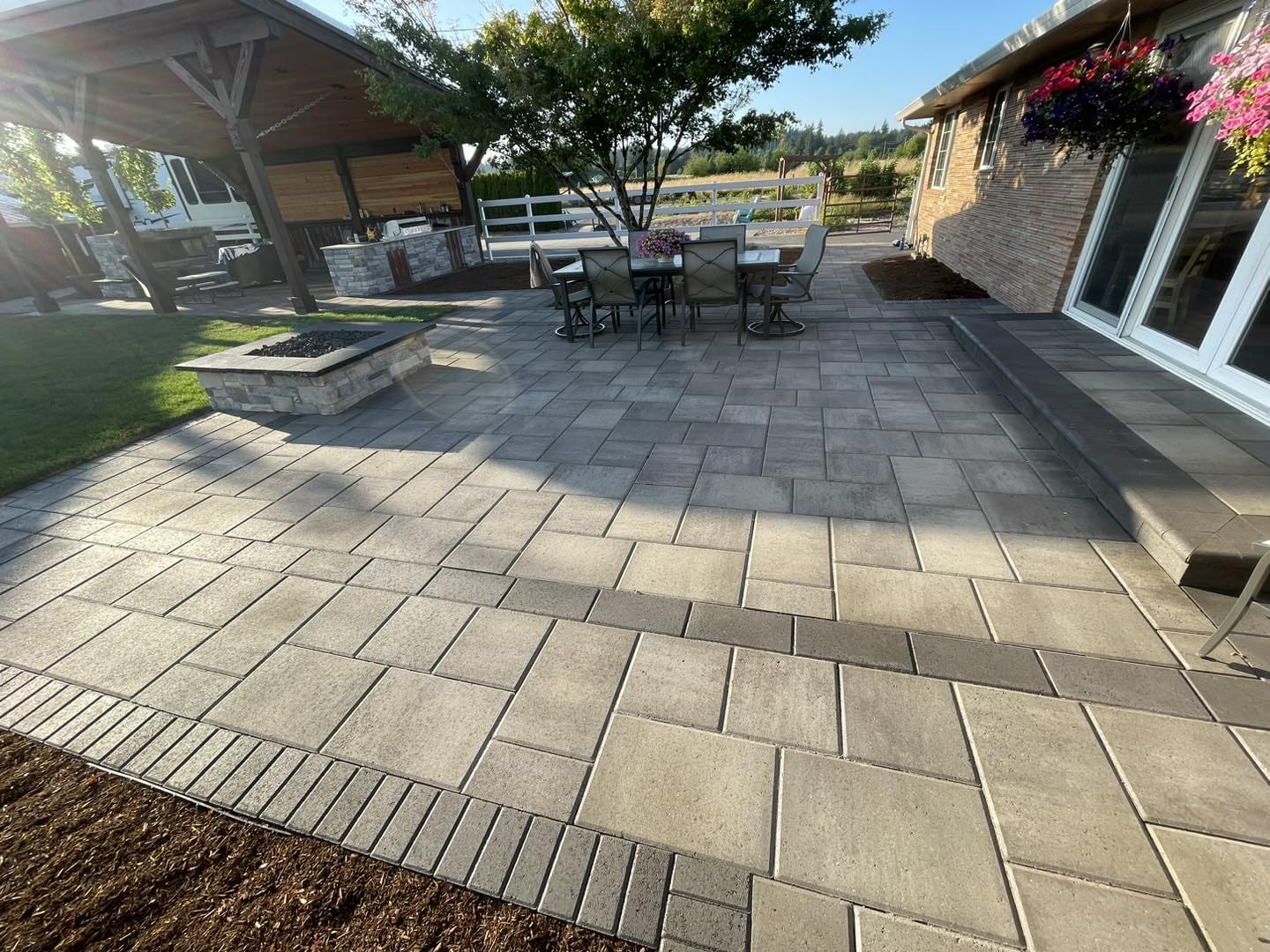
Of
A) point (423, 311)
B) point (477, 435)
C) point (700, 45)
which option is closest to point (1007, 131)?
point (700, 45)

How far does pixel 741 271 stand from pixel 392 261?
23.0 ft

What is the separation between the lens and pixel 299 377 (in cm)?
420

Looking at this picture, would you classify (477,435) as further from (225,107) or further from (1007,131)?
(1007,131)

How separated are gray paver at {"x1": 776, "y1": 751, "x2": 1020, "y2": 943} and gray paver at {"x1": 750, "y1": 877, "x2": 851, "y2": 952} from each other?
3cm

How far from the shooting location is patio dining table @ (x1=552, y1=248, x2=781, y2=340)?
517 cm

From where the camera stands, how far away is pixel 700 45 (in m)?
6.48

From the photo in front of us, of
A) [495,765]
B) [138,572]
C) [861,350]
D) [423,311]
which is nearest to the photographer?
[495,765]

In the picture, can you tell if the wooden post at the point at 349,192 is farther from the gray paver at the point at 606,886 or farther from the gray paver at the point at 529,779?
the gray paver at the point at 606,886

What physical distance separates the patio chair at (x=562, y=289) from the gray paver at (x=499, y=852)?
500 cm

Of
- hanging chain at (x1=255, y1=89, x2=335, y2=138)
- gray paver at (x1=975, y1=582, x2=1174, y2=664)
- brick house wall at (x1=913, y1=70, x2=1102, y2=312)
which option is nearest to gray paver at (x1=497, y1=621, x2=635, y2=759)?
gray paver at (x1=975, y1=582, x2=1174, y2=664)

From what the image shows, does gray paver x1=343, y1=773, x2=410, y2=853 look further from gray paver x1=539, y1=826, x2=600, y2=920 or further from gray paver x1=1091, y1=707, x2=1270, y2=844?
gray paver x1=1091, y1=707, x2=1270, y2=844

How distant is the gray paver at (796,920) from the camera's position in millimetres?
1144

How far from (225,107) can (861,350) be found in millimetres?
8027

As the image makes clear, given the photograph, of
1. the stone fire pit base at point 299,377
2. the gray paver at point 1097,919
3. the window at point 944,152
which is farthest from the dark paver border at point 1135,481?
the window at point 944,152
